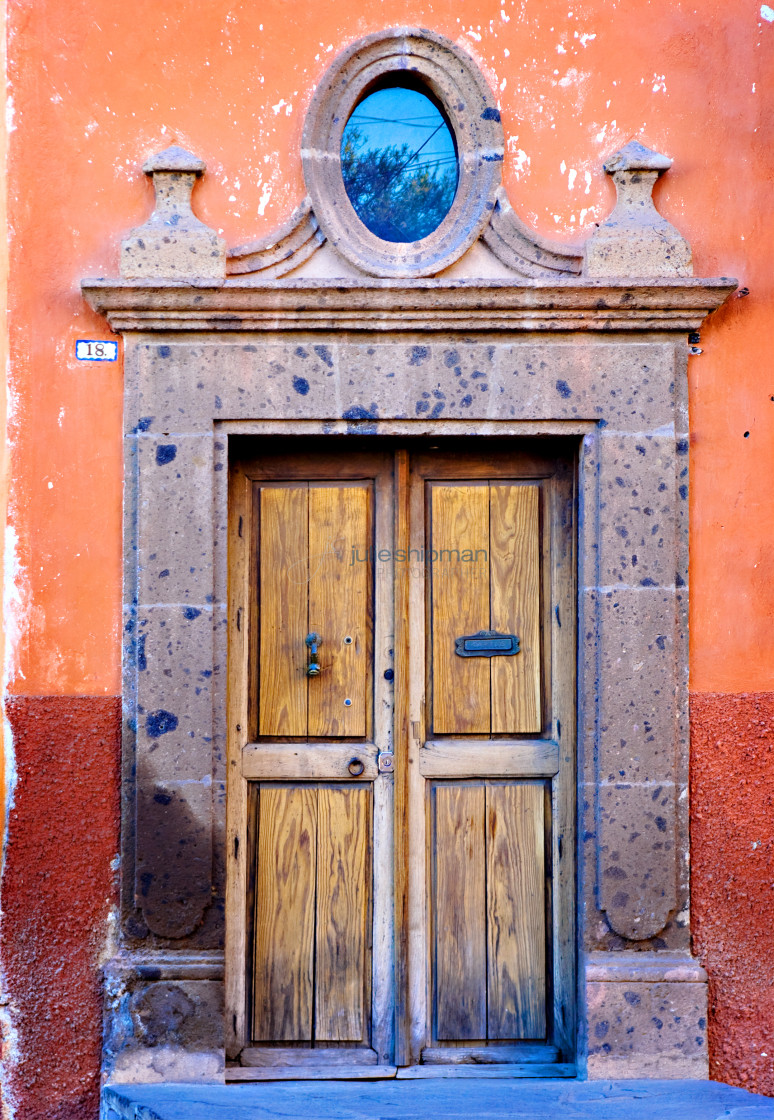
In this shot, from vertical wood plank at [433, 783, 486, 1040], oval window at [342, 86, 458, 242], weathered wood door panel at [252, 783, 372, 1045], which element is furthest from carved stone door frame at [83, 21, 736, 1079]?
vertical wood plank at [433, 783, 486, 1040]

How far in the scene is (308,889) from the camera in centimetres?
302

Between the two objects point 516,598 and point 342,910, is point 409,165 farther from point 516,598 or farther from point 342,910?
point 342,910

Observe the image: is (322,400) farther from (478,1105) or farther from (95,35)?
(478,1105)

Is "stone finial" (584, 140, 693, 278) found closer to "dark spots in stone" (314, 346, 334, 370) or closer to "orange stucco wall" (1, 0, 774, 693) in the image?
"orange stucco wall" (1, 0, 774, 693)

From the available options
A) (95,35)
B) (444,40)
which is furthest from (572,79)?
(95,35)

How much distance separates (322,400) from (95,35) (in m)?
1.45

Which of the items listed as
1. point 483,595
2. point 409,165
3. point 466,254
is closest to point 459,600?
point 483,595

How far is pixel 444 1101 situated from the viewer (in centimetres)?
273

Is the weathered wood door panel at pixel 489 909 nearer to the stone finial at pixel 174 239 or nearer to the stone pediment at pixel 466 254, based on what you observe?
the stone pediment at pixel 466 254

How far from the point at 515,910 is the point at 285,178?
263 cm

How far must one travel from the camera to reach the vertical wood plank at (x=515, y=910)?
300 cm

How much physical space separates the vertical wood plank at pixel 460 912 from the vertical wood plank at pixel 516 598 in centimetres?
30

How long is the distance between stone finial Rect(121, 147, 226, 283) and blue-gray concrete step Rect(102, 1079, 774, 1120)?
2.61 m

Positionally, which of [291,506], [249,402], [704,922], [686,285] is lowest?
[704,922]
